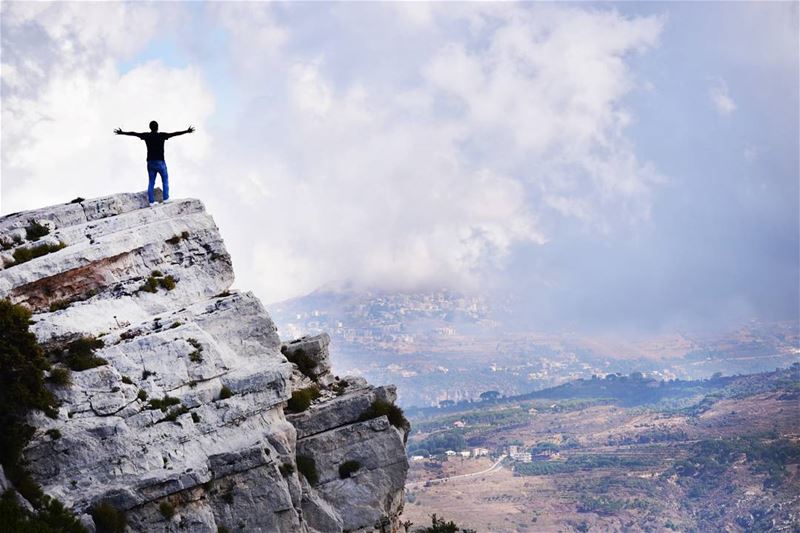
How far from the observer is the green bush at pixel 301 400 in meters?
44.3

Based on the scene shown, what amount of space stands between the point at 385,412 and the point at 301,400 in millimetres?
3654

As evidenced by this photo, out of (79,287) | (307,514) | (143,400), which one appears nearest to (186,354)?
(143,400)

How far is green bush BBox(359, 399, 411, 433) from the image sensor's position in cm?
4488

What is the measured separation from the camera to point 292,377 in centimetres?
4591

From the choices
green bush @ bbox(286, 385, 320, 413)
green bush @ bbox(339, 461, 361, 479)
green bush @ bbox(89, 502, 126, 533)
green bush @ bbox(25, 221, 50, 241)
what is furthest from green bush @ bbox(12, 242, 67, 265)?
green bush @ bbox(339, 461, 361, 479)

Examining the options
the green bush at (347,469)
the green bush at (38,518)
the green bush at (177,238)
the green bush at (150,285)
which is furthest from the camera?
the green bush at (177,238)

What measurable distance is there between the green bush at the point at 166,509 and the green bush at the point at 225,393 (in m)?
4.86

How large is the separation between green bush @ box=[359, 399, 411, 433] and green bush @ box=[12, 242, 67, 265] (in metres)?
14.2

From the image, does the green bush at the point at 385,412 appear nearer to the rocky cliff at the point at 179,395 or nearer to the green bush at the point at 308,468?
the rocky cliff at the point at 179,395

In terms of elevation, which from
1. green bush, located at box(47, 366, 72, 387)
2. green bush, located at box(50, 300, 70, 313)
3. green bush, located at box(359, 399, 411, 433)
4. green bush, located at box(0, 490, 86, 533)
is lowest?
green bush, located at box(0, 490, 86, 533)

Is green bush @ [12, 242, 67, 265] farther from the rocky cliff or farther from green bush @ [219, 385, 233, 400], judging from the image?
green bush @ [219, 385, 233, 400]

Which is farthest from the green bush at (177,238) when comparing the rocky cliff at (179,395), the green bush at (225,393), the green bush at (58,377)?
the green bush at (58,377)

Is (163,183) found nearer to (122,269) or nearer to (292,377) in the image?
(122,269)

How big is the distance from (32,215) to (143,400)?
11.0 meters
